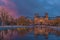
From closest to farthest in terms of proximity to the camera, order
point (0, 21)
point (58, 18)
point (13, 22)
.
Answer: point (0, 21)
point (13, 22)
point (58, 18)

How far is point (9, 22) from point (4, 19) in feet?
8.11

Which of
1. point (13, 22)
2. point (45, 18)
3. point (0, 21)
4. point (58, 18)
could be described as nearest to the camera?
point (0, 21)

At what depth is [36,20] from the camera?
54750mm

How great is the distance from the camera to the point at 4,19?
34.5m

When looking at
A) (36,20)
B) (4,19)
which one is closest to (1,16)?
(4,19)

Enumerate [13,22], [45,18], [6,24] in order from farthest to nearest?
[45,18] < [13,22] < [6,24]

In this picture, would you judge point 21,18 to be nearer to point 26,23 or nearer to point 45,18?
point 26,23

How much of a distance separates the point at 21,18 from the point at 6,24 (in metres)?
5.19

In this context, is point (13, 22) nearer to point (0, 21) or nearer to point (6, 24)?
point (6, 24)

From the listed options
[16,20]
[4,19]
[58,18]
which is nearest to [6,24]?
[4,19]

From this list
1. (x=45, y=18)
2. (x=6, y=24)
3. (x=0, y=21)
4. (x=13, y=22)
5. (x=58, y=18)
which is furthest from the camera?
(x=45, y=18)

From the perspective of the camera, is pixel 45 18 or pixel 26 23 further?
pixel 45 18

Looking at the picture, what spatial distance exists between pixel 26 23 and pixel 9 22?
204 inches

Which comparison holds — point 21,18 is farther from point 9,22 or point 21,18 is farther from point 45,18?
point 45,18
